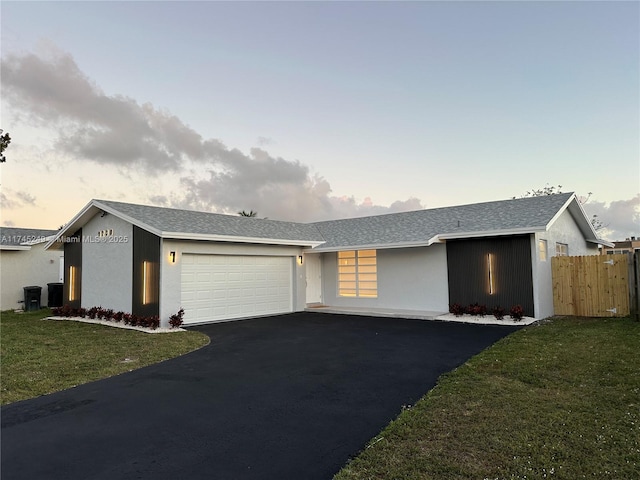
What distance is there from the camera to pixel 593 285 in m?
12.5

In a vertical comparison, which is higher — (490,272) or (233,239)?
(233,239)

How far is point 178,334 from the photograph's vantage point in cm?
1054

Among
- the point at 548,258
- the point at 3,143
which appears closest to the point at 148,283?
the point at 3,143

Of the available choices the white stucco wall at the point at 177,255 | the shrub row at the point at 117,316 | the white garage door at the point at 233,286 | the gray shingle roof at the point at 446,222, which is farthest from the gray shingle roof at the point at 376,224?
the shrub row at the point at 117,316

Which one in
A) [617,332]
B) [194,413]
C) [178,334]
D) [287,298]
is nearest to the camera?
[194,413]

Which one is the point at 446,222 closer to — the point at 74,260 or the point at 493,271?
the point at 493,271

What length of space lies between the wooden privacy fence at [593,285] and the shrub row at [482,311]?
2147 millimetres

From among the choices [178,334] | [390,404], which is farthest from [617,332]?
[178,334]

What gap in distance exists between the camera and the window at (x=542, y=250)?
12.6 meters

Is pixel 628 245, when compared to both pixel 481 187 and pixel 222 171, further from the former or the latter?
pixel 222 171

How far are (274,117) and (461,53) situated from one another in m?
7.40

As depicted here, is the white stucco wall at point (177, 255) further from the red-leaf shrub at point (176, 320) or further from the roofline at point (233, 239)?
the roofline at point (233, 239)

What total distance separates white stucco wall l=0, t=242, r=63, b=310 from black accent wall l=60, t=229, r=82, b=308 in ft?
12.5

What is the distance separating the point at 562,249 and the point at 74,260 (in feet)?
63.4
